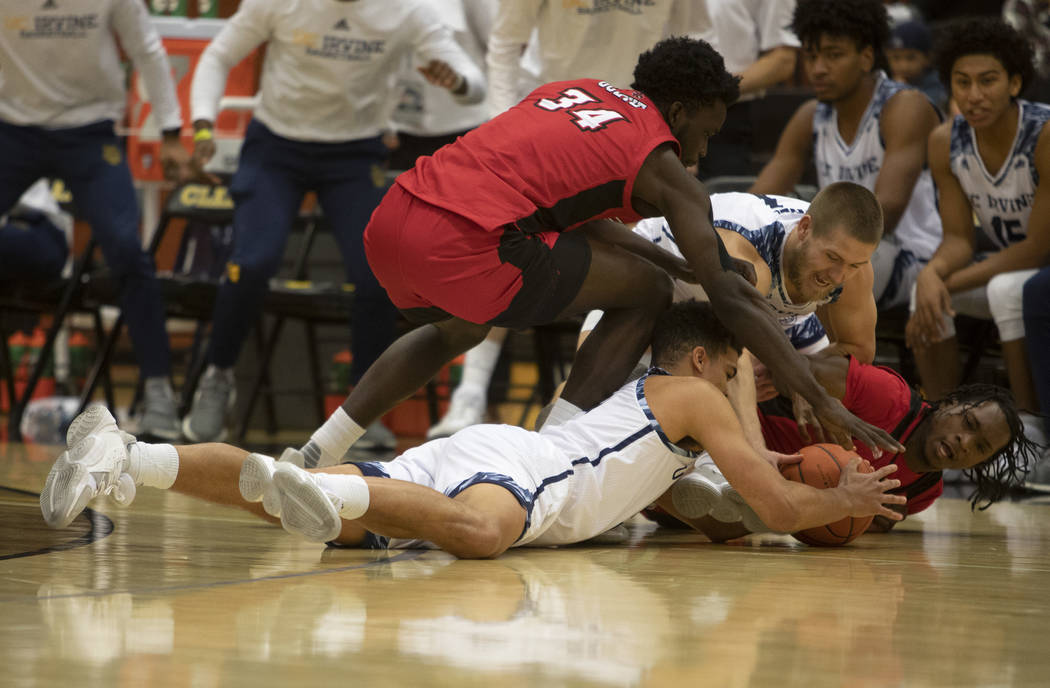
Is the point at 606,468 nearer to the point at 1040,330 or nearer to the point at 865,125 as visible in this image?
the point at 1040,330

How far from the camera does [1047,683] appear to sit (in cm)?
150

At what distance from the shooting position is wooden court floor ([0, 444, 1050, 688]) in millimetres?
1482

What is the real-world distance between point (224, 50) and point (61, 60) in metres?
0.62

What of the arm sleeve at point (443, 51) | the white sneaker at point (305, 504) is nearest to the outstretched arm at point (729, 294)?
the white sneaker at point (305, 504)

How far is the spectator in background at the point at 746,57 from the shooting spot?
4.93 m

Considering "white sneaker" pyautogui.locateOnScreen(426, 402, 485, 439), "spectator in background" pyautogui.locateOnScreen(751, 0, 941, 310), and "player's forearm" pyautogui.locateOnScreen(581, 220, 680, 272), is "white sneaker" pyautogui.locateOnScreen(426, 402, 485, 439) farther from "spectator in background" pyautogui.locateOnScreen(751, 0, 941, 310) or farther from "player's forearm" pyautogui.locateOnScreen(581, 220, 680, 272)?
"player's forearm" pyautogui.locateOnScreen(581, 220, 680, 272)

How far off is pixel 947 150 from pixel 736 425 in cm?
226

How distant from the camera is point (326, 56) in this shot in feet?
15.9

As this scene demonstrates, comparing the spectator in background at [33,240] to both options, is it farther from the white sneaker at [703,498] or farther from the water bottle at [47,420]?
the white sneaker at [703,498]

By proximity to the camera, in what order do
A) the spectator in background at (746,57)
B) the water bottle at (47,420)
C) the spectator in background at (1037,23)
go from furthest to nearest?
1. the spectator in background at (1037,23)
2. the water bottle at (47,420)
3. the spectator in background at (746,57)

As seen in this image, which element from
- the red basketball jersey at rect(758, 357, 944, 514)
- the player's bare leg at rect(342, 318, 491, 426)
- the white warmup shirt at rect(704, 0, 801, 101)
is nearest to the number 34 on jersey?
the player's bare leg at rect(342, 318, 491, 426)

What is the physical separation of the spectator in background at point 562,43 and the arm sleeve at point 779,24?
411 millimetres

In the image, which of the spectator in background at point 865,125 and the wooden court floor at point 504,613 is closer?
the wooden court floor at point 504,613

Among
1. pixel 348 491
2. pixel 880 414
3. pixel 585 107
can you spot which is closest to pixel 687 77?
pixel 585 107
